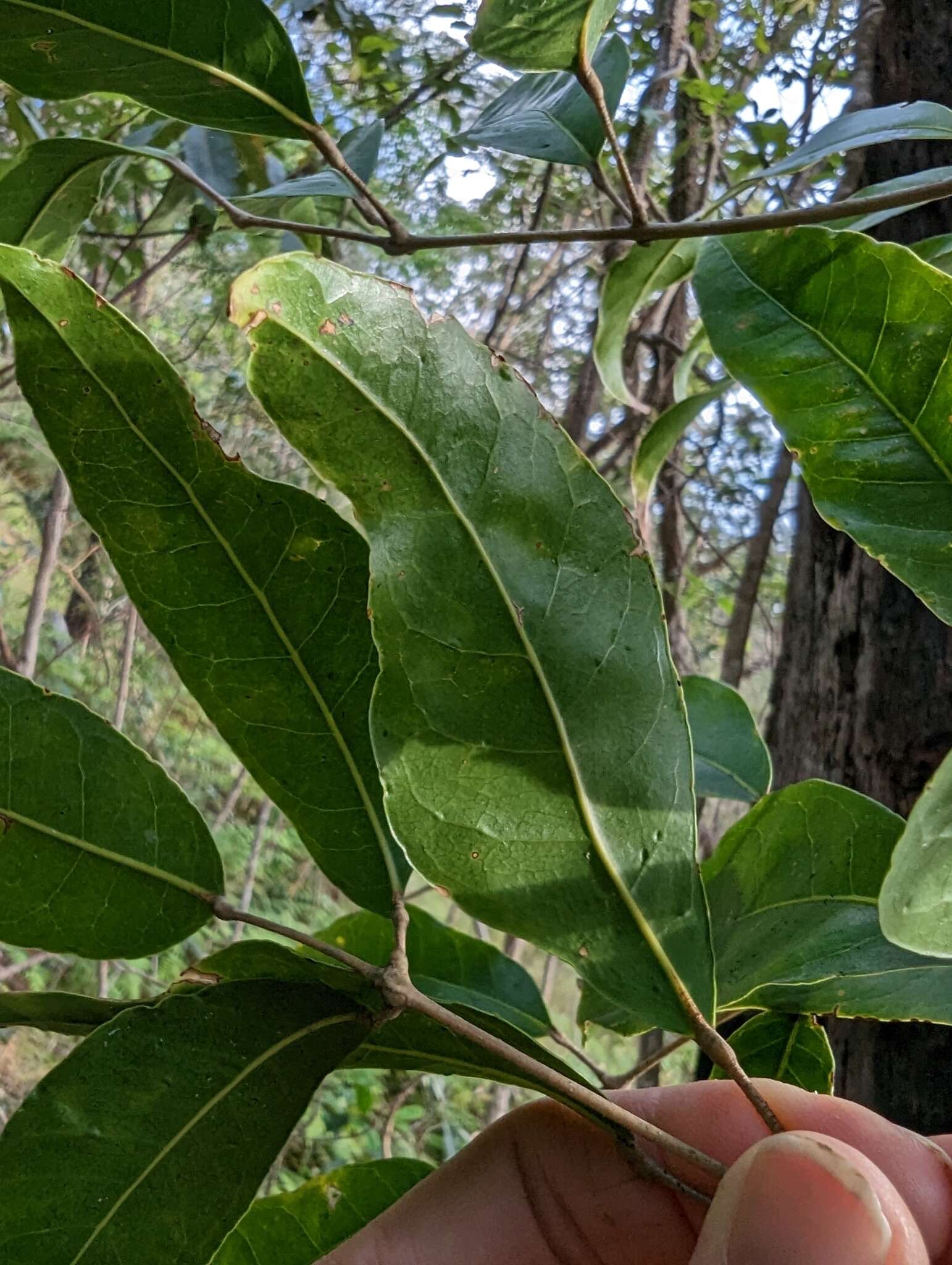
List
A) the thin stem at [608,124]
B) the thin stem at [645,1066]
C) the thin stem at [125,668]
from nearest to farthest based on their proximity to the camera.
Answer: the thin stem at [608,124]
the thin stem at [645,1066]
the thin stem at [125,668]

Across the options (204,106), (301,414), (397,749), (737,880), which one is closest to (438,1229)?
(737,880)

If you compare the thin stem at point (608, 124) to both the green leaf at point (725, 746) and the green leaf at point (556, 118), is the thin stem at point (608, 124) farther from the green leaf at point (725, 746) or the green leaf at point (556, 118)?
the green leaf at point (725, 746)

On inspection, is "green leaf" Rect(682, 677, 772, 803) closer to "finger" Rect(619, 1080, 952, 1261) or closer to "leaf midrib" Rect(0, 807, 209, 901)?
"finger" Rect(619, 1080, 952, 1261)

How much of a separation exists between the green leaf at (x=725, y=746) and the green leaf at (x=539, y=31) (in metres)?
0.46

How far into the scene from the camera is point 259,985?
0.37 m

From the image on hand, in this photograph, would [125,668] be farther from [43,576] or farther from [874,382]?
[874,382]

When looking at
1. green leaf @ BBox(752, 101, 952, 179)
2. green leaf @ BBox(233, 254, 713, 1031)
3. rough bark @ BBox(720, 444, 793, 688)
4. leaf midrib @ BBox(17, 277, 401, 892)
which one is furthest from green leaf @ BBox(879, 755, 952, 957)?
rough bark @ BBox(720, 444, 793, 688)

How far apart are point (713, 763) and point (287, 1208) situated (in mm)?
453

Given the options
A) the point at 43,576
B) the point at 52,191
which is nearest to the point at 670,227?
the point at 52,191

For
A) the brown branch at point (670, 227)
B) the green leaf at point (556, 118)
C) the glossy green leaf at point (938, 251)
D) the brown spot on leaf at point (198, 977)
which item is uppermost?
the green leaf at point (556, 118)

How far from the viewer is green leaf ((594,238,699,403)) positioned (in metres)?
0.71

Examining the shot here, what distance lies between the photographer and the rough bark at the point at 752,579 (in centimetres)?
140

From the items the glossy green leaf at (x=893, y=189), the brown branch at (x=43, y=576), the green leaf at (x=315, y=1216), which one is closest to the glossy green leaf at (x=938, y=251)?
the glossy green leaf at (x=893, y=189)

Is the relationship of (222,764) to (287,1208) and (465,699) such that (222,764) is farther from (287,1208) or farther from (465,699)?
(465,699)
